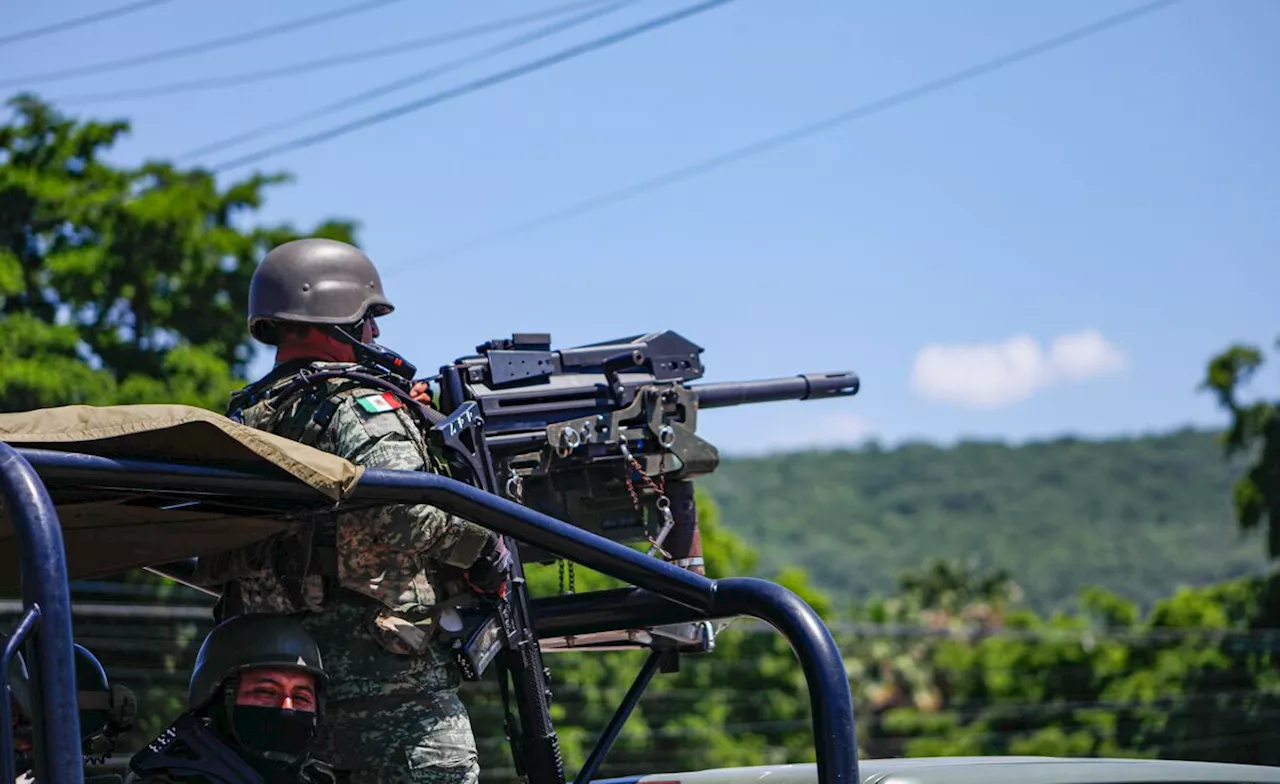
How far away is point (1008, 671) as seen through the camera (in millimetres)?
37375

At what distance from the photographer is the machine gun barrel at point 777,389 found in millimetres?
5406

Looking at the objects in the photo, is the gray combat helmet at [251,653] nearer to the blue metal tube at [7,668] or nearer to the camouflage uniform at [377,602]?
the camouflage uniform at [377,602]

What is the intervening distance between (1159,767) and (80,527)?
89.2 inches

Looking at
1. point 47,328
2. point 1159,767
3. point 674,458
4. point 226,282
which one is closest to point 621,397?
point 674,458

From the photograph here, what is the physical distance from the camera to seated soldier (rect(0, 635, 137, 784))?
11.9ft

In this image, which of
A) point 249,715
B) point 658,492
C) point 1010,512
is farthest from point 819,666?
point 1010,512

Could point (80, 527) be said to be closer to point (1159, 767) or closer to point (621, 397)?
point (621, 397)

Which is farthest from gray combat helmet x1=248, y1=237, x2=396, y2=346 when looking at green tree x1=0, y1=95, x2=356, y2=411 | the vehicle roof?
green tree x1=0, y1=95, x2=356, y2=411

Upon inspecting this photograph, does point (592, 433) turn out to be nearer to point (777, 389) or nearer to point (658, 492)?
point (658, 492)

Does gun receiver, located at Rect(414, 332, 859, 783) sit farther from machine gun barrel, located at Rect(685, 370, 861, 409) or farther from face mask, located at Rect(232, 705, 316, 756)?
face mask, located at Rect(232, 705, 316, 756)

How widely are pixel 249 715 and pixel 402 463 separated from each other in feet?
2.43

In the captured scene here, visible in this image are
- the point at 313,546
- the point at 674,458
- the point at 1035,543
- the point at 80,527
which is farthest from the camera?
the point at 1035,543

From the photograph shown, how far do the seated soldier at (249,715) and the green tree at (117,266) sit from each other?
50.9 feet

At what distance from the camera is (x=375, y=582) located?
3953 mm
